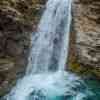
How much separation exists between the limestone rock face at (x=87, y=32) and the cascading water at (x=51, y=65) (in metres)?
0.68

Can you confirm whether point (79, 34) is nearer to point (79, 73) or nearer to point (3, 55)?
point (79, 73)

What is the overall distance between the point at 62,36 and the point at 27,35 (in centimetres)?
166

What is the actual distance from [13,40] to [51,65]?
2.03 m

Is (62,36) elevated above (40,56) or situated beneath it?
elevated above

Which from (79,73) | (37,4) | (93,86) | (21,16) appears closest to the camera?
(93,86)

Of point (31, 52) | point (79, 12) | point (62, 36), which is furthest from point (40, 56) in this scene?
point (79, 12)

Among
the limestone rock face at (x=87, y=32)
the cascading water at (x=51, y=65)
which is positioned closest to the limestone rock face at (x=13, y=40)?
the cascading water at (x=51, y=65)

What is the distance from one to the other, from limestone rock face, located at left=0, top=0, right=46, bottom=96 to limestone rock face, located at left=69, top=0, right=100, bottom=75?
2.24m

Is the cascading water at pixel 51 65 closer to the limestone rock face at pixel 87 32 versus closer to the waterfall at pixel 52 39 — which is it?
the waterfall at pixel 52 39

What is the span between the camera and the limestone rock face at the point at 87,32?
1191cm

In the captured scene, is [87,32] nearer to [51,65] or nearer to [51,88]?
[51,65]

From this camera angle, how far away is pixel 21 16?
43.2 ft

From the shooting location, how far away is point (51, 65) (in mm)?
12992

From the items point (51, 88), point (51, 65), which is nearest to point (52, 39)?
point (51, 65)
